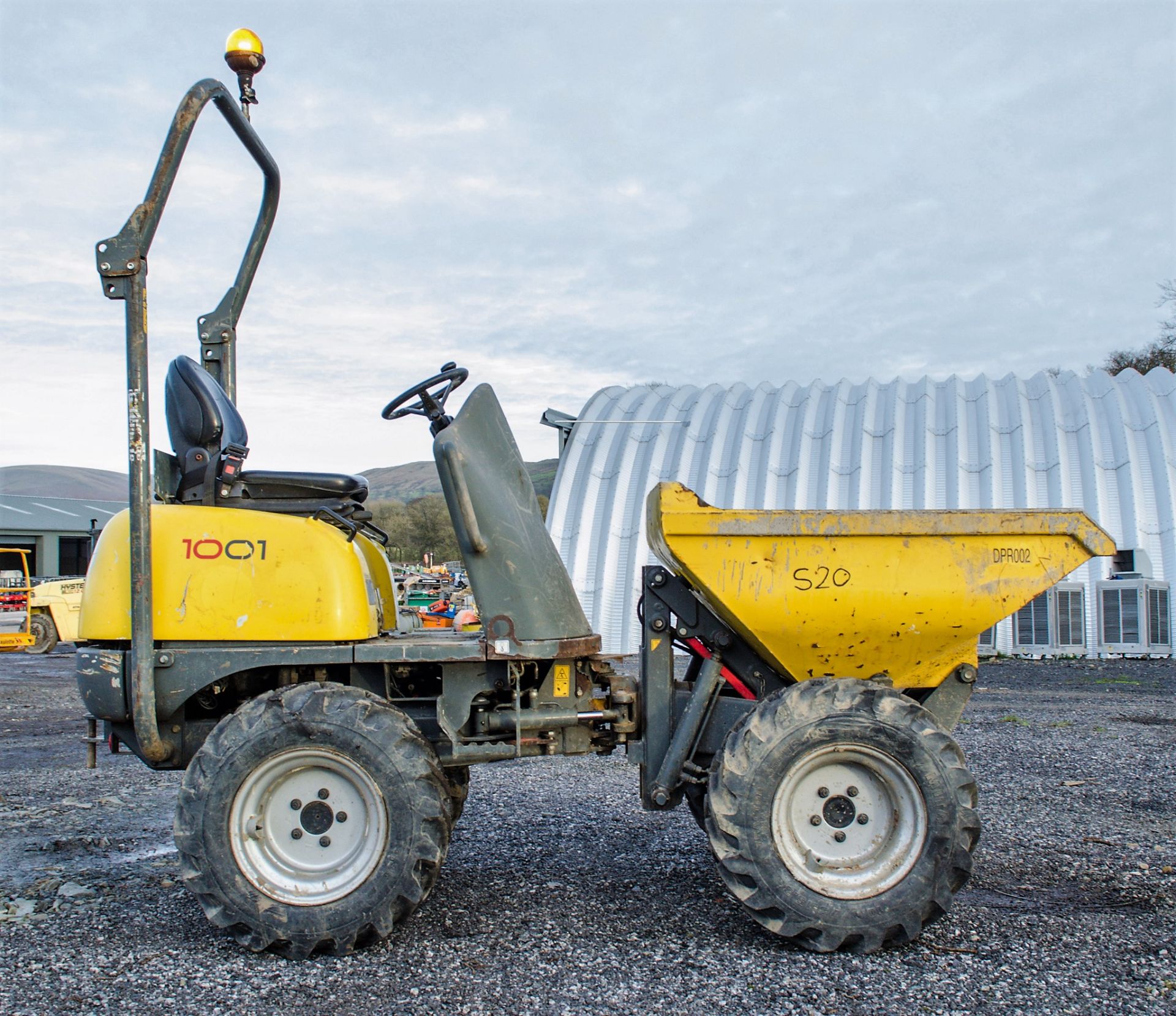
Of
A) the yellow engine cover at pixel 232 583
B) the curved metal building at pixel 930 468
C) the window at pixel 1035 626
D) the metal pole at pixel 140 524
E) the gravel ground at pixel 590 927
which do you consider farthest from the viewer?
the window at pixel 1035 626

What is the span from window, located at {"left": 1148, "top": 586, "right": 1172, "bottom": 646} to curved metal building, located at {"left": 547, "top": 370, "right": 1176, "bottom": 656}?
0.02 m

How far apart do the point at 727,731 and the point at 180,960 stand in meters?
2.22

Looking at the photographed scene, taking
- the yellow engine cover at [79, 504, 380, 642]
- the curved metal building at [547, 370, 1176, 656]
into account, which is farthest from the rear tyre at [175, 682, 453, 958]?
the curved metal building at [547, 370, 1176, 656]

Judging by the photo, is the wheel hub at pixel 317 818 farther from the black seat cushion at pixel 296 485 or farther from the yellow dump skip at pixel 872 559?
the yellow dump skip at pixel 872 559

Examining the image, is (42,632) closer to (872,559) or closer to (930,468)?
(930,468)

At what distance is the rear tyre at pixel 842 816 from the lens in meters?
3.62

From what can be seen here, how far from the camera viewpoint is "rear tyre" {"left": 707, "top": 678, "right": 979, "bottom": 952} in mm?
3617

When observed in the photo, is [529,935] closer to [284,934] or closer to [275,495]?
[284,934]

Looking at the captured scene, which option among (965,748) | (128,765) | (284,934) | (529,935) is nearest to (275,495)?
(284,934)

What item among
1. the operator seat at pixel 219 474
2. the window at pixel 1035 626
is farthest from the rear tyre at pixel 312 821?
the window at pixel 1035 626

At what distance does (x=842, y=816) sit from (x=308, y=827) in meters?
2.01

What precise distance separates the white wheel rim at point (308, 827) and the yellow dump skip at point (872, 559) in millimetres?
1506

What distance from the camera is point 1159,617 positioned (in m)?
15.1

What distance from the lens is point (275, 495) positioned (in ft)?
13.8
